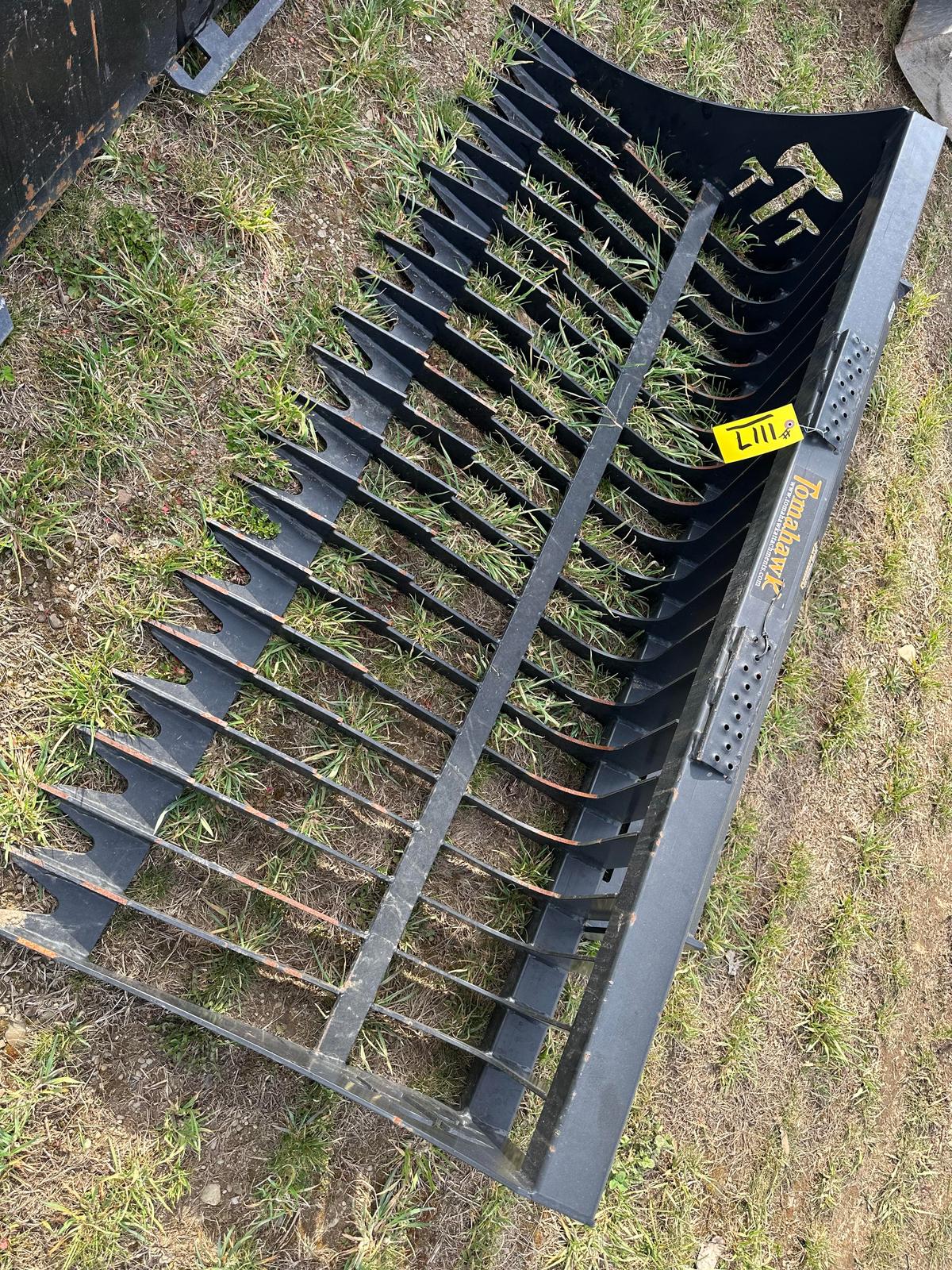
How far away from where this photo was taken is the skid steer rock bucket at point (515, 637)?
76.0 inches

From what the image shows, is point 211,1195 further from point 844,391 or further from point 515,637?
point 844,391

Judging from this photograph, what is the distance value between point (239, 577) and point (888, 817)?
2263 millimetres

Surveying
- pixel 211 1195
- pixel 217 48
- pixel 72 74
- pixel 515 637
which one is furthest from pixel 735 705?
pixel 217 48

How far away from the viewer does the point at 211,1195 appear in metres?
2.10

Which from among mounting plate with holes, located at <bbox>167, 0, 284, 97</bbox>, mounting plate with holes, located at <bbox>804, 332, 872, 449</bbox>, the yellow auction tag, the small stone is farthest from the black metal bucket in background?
the small stone

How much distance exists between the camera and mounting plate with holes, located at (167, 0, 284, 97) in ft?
7.53

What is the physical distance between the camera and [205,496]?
226cm

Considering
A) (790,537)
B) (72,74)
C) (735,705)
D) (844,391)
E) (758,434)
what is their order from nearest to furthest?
(72,74) → (735,705) → (790,537) → (844,391) → (758,434)

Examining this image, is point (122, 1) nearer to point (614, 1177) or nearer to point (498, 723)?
point (498, 723)

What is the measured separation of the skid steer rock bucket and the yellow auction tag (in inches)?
2.3

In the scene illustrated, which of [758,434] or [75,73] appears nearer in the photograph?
[75,73]

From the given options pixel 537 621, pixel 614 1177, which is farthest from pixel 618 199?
pixel 614 1177

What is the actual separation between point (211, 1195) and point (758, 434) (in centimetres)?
222

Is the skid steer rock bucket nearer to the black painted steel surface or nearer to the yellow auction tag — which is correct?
the yellow auction tag
